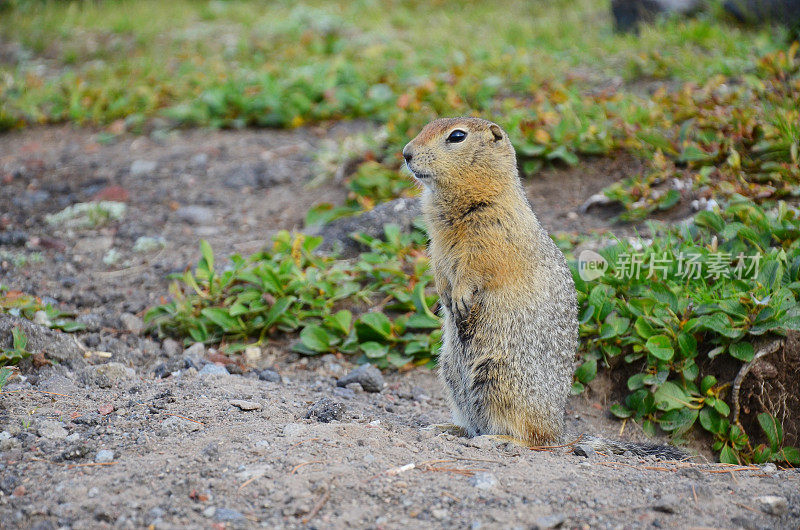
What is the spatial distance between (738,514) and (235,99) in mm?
6241

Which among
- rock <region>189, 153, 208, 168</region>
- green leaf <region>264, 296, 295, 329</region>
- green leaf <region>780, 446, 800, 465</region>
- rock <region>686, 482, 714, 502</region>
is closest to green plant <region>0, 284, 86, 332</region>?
green leaf <region>264, 296, 295, 329</region>

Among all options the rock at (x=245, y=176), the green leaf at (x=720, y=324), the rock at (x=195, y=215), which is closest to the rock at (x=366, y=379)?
the green leaf at (x=720, y=324)

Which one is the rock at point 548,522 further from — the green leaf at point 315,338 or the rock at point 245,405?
the green leaf at point 315,338

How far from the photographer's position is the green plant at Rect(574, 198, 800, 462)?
3818mm

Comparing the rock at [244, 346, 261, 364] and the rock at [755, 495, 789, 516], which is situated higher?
the rock at [755, 495, 789, 516]

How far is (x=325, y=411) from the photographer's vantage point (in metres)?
3.49

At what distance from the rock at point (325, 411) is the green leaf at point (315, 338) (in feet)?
2.94

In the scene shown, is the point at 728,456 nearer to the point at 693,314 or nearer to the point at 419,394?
the point at 693,314

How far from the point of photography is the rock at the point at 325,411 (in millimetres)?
3465

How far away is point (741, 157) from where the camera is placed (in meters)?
5.23

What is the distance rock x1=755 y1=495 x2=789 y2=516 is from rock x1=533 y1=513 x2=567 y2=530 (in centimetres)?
76

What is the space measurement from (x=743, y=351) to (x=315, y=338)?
2.34 m

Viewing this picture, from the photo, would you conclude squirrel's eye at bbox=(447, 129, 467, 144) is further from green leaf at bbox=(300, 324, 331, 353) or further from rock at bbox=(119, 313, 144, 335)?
rock at bbox=(119, 313, 144, 335)

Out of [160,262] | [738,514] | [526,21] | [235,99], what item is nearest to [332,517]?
[738,514]
